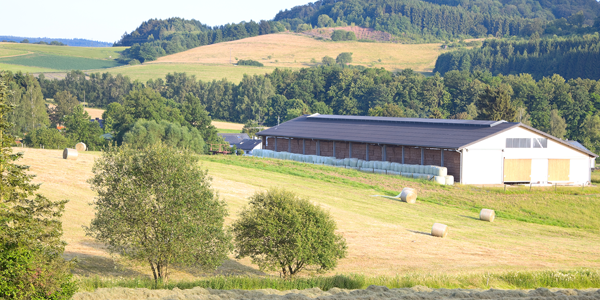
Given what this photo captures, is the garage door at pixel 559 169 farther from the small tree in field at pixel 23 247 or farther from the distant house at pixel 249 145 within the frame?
the distant house at pixel 249 145

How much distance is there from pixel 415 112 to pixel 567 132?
32995 mm

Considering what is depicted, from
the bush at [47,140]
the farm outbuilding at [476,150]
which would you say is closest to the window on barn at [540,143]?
the farm outbuilding at [476,150]

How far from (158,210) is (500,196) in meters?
32.0

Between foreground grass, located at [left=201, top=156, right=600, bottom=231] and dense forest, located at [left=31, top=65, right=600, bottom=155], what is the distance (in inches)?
2046

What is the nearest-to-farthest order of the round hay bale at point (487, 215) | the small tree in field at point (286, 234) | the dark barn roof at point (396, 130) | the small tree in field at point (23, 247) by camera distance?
the small tree in field at point (23, 247), the small tree in field at point (286, 234), the round hay bale at point (487, 215), the dark barn roof at point (396, 130)

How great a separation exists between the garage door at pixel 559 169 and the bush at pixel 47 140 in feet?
231

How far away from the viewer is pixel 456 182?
165ft

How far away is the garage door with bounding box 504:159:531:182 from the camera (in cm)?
5172

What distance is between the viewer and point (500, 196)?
43.1m

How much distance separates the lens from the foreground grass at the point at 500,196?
38594mm

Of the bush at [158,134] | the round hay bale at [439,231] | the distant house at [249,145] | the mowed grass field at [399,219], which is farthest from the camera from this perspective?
the distant house at [249,145]

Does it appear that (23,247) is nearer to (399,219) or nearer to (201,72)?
(399,219)

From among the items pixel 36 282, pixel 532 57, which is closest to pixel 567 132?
pixel 532 57

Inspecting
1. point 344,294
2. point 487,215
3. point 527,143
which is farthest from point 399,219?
point 527,143
